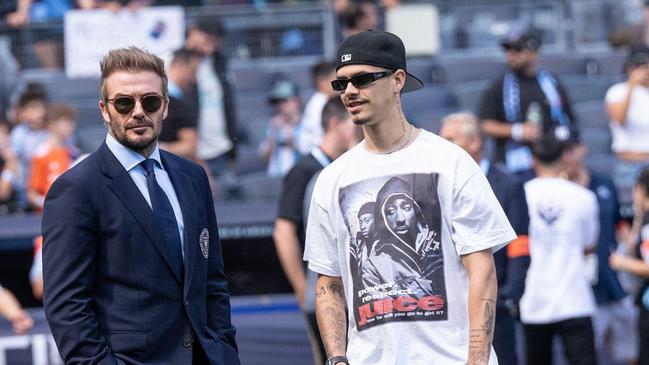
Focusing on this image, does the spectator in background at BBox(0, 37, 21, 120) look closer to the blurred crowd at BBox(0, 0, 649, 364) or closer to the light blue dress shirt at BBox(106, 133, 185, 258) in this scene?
the blurred crowd at BBox(0, 0, 649, 364)

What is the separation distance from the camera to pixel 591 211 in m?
8.72

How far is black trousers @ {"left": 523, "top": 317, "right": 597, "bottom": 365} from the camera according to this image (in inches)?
339

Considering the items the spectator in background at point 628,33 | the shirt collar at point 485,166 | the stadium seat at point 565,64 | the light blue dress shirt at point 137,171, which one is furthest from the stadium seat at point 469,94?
the light blue dress shirt at point 137,171

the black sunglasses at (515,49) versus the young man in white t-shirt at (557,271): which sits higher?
the black sunglasses at (515,49)

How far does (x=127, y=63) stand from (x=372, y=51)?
Result: 915 millimetres

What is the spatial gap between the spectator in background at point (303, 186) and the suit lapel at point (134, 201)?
3.04 m

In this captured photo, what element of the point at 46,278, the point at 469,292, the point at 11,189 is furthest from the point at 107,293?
the point at 11,189

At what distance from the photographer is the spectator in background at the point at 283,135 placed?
11.8m

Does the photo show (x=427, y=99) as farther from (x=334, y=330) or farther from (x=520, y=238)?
(x=334, y=330)

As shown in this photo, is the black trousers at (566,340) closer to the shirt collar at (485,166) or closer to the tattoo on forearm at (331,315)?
the shirt collar at (485,166)

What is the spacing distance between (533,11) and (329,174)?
37.2 ft

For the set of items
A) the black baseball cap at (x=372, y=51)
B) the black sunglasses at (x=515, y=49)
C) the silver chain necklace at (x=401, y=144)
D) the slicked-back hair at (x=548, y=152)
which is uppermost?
the black baseball cap at (x=372, y=51)

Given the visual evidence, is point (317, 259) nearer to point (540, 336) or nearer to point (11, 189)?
point (540, 336)

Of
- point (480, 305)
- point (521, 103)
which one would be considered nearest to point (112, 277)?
point (480, 305)
